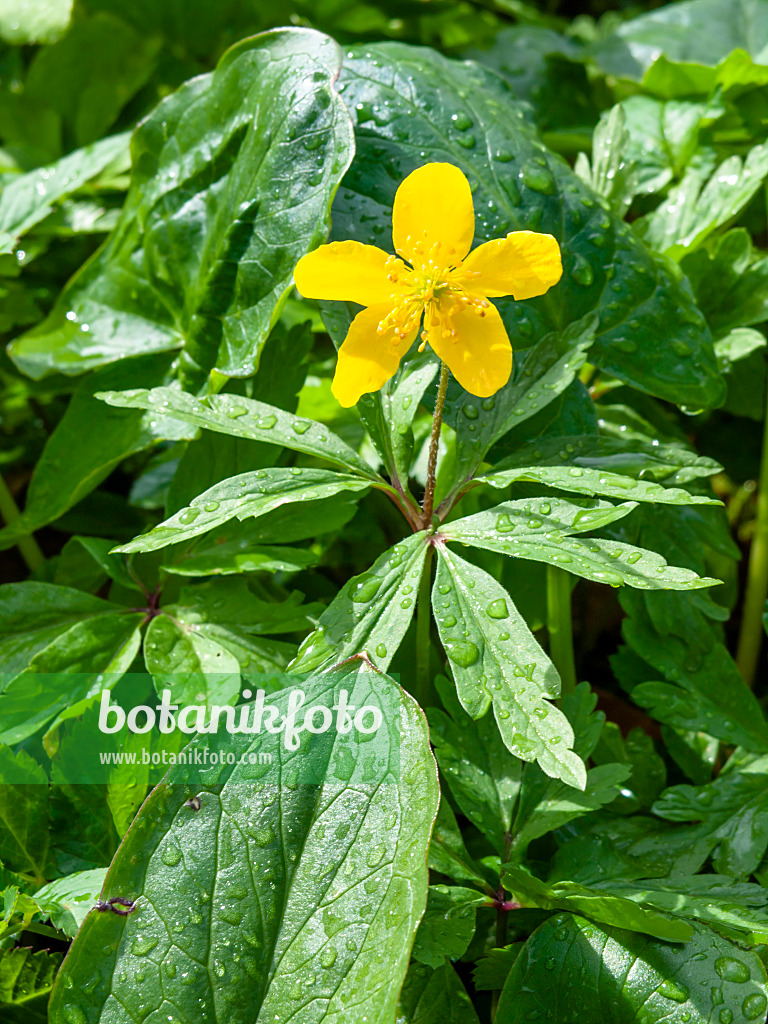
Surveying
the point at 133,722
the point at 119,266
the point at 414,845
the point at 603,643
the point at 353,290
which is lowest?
the point at 603,643

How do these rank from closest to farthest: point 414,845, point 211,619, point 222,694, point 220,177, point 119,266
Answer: point 414,845 < point 222,694 < point 211,619 < point 220,177 < point 119,266

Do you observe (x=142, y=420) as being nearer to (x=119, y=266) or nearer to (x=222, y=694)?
(x=119, y=266)

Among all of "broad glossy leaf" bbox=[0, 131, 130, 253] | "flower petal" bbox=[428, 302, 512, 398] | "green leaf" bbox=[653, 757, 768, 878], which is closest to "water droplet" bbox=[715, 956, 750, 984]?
"green leaf" bbox=[653, 757, 768, 878]

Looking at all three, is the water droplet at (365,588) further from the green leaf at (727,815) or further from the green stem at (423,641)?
the green leaf at (727,815)

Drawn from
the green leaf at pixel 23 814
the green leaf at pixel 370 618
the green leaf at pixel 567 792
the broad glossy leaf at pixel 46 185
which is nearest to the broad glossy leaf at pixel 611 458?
the green leaf at pixel 370 618

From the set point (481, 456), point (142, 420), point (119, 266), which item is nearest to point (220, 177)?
point (119, 266)

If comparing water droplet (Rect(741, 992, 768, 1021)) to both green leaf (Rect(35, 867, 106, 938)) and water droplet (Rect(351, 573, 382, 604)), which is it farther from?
green leaf (Rect(35, 867, 106, 938))
